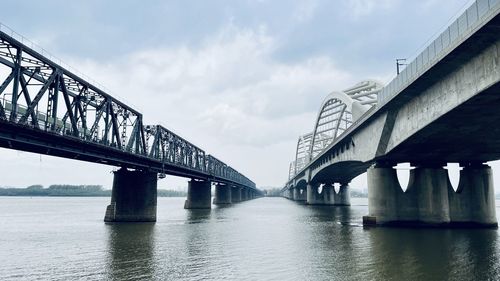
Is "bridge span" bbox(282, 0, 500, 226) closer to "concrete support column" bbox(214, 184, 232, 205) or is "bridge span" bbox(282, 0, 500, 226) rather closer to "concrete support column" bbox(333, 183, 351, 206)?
"concrete support column" bbox(333, 183, 351, 206)

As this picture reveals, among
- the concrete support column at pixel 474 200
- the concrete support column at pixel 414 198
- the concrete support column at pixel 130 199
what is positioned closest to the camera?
the concrete support column at pixel 414 198

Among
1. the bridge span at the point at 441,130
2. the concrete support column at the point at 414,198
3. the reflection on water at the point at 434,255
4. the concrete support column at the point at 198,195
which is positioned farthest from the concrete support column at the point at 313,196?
the reflection on water at the point at 434,255

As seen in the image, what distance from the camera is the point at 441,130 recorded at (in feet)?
113

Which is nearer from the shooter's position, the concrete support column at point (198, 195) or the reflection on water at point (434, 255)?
the reflection on water at point (434, 255)

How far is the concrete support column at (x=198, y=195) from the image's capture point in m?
103

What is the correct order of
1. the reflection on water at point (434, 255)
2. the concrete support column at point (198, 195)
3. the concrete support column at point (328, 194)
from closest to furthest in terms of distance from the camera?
the reflection on water at point (434, 255) → the concrete support column at point (198, 195) → the concrete support column at point (328, 194)

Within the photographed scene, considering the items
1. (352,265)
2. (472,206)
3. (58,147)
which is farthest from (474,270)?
(58,147)

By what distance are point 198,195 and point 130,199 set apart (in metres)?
51.1

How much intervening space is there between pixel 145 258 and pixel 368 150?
106ft

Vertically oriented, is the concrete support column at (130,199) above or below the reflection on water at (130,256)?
above

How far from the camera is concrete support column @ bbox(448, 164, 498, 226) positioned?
1768 inches

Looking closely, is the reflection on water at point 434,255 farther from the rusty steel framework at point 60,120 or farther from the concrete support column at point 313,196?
the concrete support column at point 313,196

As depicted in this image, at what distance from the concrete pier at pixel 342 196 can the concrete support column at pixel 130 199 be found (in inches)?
3411

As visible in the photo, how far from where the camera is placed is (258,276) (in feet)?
64.4
